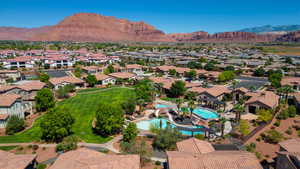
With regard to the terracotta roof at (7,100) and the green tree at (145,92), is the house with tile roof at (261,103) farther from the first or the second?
the terracotta roof at (7,100)

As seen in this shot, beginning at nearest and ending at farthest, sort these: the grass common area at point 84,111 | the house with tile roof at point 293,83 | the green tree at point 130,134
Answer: the green tree at point 130,134 → the grass common area at point 84,111 → the house with tile roof at point 293,83

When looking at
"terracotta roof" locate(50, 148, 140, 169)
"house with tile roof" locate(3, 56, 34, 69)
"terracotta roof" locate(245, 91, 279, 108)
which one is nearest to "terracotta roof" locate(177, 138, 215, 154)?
"terracotta roof" locate(50, 148, 140, 169)

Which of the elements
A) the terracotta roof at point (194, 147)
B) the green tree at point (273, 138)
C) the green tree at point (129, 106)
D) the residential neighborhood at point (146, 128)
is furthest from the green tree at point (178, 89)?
the terracotta roof at point (194, 147)

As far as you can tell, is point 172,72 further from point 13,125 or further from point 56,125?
point 13,125

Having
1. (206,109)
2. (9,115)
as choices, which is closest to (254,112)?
(206,109)

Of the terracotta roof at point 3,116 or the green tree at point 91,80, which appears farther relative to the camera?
the green tree at point 91,80

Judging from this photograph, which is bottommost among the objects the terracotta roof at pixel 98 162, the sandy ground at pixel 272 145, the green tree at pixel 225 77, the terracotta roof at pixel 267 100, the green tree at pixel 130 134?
the sandy ground at pixel 272 145
